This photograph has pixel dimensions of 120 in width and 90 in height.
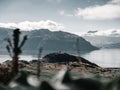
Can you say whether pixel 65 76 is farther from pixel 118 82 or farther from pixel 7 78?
pixel 7 78

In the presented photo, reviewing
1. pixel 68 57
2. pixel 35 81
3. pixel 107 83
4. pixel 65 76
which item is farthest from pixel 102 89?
pixel 68 57

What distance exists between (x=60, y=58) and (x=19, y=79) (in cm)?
16388

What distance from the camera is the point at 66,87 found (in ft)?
3.55

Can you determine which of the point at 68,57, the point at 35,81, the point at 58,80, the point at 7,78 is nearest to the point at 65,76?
the point at 58,80

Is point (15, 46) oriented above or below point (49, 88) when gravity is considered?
above

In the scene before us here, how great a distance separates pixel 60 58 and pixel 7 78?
160981 millimetres

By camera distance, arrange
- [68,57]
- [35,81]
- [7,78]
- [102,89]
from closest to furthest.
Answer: [102,89] → [35,81] → [7,78] → [68,57]

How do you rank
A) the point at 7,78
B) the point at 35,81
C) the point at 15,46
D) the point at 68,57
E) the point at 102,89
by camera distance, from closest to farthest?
the point at 102,89, the point at 35,81, the point at 15,46, the point at 7,78, the point at 68,57

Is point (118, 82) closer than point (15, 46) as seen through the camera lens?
Yes

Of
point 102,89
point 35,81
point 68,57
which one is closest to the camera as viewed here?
point 102,89

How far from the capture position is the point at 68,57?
160 metres

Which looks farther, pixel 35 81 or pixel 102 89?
pixel 35 81

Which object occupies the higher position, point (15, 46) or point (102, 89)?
point (15, 46)

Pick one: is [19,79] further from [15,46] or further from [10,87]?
[15,46]
